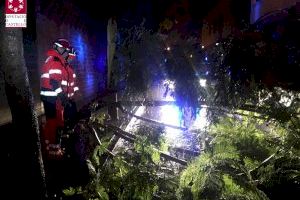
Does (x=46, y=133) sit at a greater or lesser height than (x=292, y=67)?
lesser

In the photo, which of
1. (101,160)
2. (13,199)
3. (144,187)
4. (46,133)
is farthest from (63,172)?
(144,187)

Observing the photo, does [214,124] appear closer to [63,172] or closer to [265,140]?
[265,140]

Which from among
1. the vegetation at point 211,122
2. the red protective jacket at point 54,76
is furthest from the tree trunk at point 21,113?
the red protective jacket at point 54,76

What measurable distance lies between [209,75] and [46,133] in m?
5.37

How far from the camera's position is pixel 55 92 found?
788 centimetres

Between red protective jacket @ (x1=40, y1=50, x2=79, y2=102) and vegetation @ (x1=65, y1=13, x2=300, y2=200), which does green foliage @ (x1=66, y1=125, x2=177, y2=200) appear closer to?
vegetation @ (x1=65, y1=13, x2=300, y2=200)

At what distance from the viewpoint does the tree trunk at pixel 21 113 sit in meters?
4.99

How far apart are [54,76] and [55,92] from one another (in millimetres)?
401

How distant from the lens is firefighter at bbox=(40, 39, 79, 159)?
7.55 meters

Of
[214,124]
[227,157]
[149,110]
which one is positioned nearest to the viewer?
[227,157]

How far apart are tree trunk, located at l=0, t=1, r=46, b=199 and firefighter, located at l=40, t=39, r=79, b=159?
1.65 m

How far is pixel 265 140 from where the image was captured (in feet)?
14.4

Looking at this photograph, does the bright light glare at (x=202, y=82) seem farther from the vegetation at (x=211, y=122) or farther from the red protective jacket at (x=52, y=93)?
the red protective jacket at (x=52, y=93)

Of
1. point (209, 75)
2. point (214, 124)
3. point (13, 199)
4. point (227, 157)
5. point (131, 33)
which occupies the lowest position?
point (13, 199)
